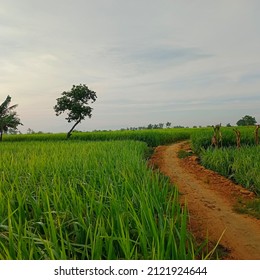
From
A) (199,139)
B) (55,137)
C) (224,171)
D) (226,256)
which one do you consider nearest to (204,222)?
(226,256)

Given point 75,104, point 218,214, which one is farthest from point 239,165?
point 75,104

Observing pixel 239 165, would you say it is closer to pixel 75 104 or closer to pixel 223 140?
pixel 223 140

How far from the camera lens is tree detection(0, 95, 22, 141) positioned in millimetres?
23009

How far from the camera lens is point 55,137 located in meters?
25.5

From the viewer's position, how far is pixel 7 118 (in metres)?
23.3

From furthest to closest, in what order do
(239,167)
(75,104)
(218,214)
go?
(75,104), (239,167), (218,214)

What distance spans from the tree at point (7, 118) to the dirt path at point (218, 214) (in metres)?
18.7

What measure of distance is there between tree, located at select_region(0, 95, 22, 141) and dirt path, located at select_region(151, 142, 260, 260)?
61.3 ft

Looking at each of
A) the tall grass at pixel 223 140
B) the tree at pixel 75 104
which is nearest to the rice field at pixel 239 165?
the tall grass at pixel 223 140

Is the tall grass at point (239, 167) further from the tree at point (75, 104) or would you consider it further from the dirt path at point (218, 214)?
the tree at point (75, 104)

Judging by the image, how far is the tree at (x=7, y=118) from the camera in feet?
75.5

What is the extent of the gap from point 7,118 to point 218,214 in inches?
876
